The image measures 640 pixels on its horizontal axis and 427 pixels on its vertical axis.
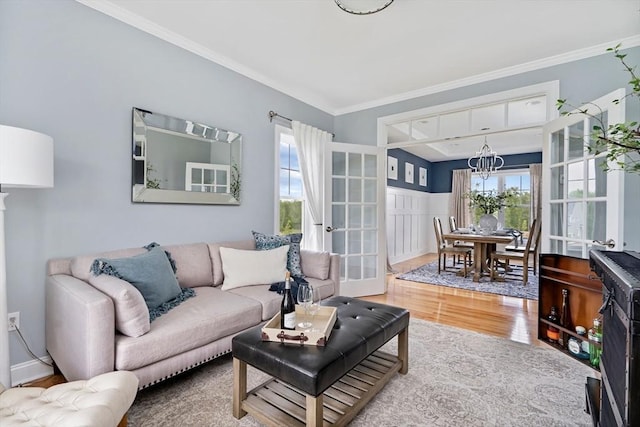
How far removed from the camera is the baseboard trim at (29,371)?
6.22ft

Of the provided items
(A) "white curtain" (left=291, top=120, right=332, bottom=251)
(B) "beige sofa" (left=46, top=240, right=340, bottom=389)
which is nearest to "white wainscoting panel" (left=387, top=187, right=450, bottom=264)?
(A) "white curtain" (left=291, top=120, right=332, bottom=251)

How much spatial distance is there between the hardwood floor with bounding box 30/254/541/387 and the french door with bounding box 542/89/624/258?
0.82 meters

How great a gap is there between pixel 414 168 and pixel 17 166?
23.8 feet

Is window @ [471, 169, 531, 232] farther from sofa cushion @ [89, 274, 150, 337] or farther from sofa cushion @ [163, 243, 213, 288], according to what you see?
sofa cushion @ [89, 274, 150, 337]

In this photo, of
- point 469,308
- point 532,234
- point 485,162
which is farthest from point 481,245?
point 485,162

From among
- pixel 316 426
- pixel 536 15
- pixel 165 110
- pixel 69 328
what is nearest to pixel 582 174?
pixel 536 15

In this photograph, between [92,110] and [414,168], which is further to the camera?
[414,168]

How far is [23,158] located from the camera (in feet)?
4.77

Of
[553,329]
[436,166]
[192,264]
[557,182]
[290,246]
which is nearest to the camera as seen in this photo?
[553,329]

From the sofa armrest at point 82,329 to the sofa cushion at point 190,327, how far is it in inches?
3.2

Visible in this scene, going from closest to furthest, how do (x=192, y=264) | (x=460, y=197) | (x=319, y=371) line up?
(x=319, y=371) → (x=192, y=264) → (x=460, y=197)

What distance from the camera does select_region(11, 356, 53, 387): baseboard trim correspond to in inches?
74.6

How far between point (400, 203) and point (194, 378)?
223 inches

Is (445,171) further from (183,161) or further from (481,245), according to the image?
(183,161)
